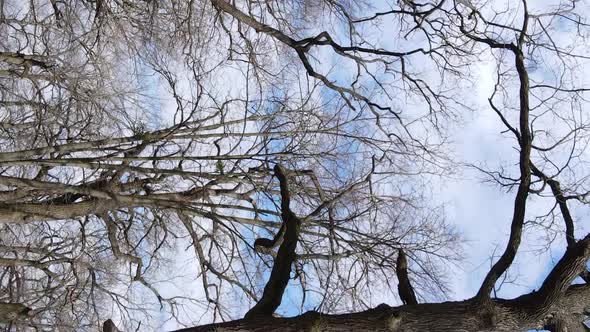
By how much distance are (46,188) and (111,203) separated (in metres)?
0.90

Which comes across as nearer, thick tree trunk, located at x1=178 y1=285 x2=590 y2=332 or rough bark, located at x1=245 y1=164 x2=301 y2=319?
thick tree trunk, located at x1=178 y1=285 x2=590 y2=332

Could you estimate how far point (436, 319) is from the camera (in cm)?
398

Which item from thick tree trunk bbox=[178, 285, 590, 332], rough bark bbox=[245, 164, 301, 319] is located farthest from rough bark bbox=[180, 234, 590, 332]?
rough bark bbox=[245, 164, 301, 319]

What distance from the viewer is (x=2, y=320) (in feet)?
23.2

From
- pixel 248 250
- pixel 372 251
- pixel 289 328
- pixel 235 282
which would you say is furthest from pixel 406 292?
pixel 235 282

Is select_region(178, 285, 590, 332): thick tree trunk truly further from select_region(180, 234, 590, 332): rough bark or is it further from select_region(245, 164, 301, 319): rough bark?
select_region(245, 164, 301, 319): rough bark

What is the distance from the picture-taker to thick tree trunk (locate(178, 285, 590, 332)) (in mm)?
3947

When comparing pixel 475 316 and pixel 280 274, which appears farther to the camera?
pixel 280 274

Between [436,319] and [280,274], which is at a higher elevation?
[280,274]

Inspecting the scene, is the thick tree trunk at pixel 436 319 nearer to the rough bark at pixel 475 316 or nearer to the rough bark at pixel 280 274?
the rough bark at pixel 475 316

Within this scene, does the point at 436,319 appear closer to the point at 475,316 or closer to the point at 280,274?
the point at 475,316

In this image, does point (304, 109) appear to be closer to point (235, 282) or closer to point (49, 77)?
point (235, 282)

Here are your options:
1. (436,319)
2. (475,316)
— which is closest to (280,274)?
(436,319)

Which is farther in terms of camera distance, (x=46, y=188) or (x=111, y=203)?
(x=111, y=203)
